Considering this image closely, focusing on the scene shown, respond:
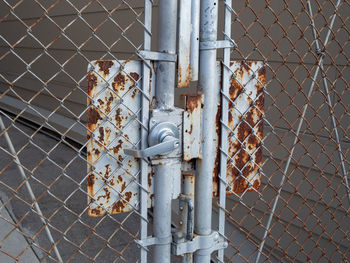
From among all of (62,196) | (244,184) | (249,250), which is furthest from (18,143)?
(244,184)

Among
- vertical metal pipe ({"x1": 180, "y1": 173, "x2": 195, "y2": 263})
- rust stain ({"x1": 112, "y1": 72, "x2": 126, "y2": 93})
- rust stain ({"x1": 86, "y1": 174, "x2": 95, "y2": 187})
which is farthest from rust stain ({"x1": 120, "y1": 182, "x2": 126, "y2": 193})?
rust stain ({"x1": 112, "y1": 72, "x2": 126, "y2": 93})

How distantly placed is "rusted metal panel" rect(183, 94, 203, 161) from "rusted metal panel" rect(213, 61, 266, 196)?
13 cm

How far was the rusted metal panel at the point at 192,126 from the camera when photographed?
1.55 metres

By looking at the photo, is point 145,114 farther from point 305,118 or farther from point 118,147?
point 305,118

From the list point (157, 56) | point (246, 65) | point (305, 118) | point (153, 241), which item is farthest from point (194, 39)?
point (305, 118)

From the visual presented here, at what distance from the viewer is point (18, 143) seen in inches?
221

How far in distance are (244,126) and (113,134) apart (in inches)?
21.5

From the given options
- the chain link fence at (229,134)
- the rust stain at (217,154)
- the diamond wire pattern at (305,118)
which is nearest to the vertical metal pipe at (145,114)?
the chain link fence at (229,134)

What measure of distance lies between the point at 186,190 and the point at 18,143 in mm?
4487

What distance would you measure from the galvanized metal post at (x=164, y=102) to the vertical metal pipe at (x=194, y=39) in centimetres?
7

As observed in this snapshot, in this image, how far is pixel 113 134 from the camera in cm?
149

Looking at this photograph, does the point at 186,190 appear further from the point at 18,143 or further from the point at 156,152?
the point at 18,143

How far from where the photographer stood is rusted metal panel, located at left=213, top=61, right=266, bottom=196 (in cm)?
170

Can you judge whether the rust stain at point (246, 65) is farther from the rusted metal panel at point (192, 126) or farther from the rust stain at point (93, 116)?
the rust stain at point (93, 116)
